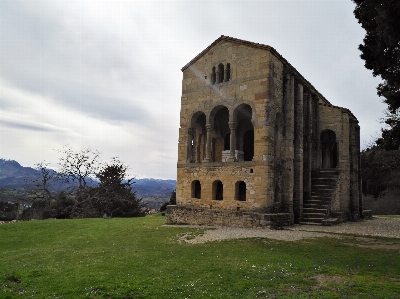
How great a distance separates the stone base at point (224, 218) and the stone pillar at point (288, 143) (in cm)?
120

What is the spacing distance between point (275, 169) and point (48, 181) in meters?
32.9

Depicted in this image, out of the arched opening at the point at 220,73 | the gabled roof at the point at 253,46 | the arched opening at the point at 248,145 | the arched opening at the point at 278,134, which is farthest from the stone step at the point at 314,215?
the arched opening at the point at 220,73

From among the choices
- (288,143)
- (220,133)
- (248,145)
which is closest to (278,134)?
(288,143)

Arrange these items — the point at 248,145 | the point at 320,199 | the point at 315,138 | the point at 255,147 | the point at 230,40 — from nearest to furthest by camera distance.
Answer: the point at 255,147
the point at 230,40
the point at 320,199
the point at 248,145
the point at 315,138

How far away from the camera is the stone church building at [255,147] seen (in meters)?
18.9

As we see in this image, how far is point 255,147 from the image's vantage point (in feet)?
62.4

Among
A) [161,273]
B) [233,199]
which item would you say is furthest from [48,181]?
[161,273]

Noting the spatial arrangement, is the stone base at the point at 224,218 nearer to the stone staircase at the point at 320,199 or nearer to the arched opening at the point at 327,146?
the stone staircase at the point at 320,199

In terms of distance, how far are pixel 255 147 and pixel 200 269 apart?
37.2 feet

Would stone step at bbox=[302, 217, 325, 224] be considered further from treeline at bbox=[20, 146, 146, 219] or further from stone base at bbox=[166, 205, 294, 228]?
treeline at bbox=[20, 146, 146, 219]

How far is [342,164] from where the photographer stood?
2450 centimetres

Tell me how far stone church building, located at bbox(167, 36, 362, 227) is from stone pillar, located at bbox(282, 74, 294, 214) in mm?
63

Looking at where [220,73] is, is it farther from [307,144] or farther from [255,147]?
[307,144]

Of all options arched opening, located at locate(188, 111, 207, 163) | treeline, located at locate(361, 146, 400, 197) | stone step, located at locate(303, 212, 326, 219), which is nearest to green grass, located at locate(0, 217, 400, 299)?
stone step, located at locate(303, 212, 326, 219)
